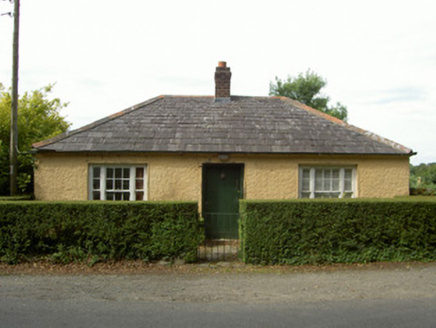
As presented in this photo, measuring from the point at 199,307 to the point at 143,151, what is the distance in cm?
635

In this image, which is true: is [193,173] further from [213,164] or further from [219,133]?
[219,133]

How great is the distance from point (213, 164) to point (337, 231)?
440 cm

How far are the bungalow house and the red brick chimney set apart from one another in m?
2.48

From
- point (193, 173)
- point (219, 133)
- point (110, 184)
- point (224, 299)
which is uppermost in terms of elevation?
point (219, 133)

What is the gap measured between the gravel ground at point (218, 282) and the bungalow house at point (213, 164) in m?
3.39

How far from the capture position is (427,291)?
6.68 m

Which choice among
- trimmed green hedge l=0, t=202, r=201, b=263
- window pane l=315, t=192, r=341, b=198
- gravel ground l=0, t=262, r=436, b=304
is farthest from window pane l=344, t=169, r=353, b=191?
trimmed green hedge l=0, t=202, r=201, b=263

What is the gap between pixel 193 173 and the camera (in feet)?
38.1

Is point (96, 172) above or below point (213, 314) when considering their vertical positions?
above

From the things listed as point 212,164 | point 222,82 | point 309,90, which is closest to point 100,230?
point 212,164

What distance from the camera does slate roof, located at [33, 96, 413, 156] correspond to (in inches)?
457

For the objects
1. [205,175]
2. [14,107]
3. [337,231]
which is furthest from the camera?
[205,175]

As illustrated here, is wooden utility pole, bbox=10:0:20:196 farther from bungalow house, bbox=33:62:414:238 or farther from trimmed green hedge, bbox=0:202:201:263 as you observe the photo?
trimmed green hedge, bbox=0:202:201:263

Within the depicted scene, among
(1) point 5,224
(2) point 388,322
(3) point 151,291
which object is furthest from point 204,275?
(1) point 5,224
